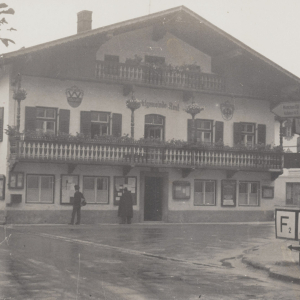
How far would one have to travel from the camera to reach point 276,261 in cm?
1320

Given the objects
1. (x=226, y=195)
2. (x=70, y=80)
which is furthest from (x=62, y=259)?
(x=226, y=195)

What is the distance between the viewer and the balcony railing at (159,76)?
27359 mm

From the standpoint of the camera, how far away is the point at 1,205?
26125mm

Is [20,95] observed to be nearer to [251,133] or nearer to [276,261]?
[251,133]

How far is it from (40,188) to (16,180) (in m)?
1.07

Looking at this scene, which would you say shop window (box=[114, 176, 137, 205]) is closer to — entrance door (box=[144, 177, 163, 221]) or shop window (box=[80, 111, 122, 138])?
entrance door (box=[144, 177, 163, 221])

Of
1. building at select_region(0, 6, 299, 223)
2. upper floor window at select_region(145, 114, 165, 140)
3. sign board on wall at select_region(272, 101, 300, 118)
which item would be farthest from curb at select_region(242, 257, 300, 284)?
upper floor window at select_region(145, 114, 165, 140)

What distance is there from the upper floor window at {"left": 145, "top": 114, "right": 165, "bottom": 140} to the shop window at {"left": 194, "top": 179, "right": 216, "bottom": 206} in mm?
2684

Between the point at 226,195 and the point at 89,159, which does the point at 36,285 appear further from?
the point at 226,195

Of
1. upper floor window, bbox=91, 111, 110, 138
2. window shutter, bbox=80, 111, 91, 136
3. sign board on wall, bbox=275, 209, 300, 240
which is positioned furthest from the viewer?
upper floor window, bbox=91, 111, 110, 138

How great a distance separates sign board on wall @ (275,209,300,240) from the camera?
11.5m

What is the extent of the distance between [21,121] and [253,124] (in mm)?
11052

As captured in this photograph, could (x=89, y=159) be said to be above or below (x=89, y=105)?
below

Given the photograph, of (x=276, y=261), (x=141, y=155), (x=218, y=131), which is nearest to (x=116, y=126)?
(x=141, y=155)
